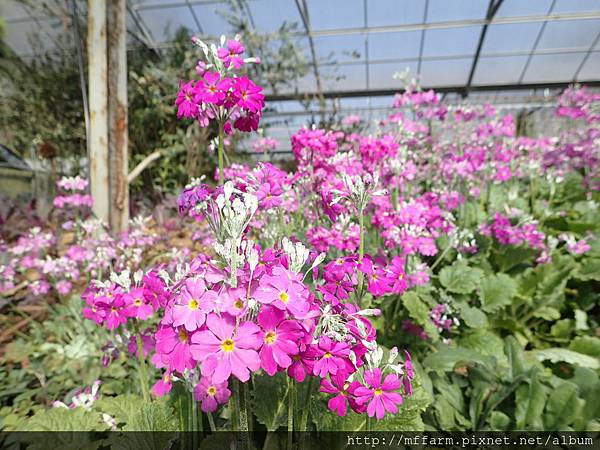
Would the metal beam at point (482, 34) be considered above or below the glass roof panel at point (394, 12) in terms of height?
below

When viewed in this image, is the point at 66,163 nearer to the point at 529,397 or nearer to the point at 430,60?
→ the point at 529,397

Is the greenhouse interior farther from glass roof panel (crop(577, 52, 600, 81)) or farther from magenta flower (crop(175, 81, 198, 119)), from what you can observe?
glass roof panel (crop(577, 52, 600, 81))

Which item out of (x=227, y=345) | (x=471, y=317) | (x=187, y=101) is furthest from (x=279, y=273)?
(x=471, y=317)

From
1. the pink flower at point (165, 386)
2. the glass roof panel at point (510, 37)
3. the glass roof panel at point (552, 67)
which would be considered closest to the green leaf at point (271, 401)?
the pink flower at point (165, 386)

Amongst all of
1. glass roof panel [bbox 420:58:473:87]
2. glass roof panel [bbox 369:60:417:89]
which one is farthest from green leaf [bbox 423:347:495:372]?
glass roof panel [bbox 420:58:473:87]

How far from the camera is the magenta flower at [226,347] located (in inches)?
29.1

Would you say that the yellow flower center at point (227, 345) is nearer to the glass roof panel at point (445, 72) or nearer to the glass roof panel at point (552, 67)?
the glass roof panel at point (445, 72)

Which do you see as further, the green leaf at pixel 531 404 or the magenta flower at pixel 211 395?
the green leaf at pixel 531 404

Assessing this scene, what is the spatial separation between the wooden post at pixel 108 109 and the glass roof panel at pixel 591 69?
1300 cm

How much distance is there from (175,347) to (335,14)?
10.4 m

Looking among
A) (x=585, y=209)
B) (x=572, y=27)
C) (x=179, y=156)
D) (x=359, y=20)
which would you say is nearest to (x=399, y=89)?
(x=359, y=20)

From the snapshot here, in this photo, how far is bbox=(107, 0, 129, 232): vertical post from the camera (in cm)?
390

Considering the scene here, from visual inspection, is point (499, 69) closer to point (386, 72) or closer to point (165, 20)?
point (386, 72)

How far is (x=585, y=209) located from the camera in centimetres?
374
